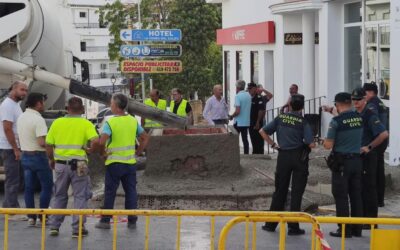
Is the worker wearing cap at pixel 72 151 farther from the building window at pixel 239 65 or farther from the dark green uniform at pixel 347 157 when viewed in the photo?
the building window at pixel 239 65

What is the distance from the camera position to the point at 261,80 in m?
23.7

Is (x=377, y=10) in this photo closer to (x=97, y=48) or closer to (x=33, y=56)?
(x=33, y=56)

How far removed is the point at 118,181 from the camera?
901 centimetres

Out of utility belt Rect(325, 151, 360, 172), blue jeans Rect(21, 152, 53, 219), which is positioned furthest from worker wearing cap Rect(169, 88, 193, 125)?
utility belt Rect(325, 151, 360, 172)

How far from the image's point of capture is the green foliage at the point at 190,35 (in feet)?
136

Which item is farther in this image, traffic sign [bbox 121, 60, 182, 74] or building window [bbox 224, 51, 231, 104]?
building window [bbox 224, 51, 231, 104]

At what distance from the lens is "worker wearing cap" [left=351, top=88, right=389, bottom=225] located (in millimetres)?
8859

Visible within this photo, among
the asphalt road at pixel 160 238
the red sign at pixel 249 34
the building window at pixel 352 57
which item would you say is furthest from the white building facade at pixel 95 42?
the asphalt road at pixel 160 238

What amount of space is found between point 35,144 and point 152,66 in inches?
547

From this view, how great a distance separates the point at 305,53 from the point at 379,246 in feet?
43.3

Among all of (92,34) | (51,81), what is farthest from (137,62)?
(92,34)

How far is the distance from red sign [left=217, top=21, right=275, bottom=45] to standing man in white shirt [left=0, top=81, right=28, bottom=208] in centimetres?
1295

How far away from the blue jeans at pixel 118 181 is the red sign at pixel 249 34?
43.6 ft

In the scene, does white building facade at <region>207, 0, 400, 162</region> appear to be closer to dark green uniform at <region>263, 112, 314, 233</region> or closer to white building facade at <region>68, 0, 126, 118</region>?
dark green uniform at <region>263, 112, 314, 233</region>
